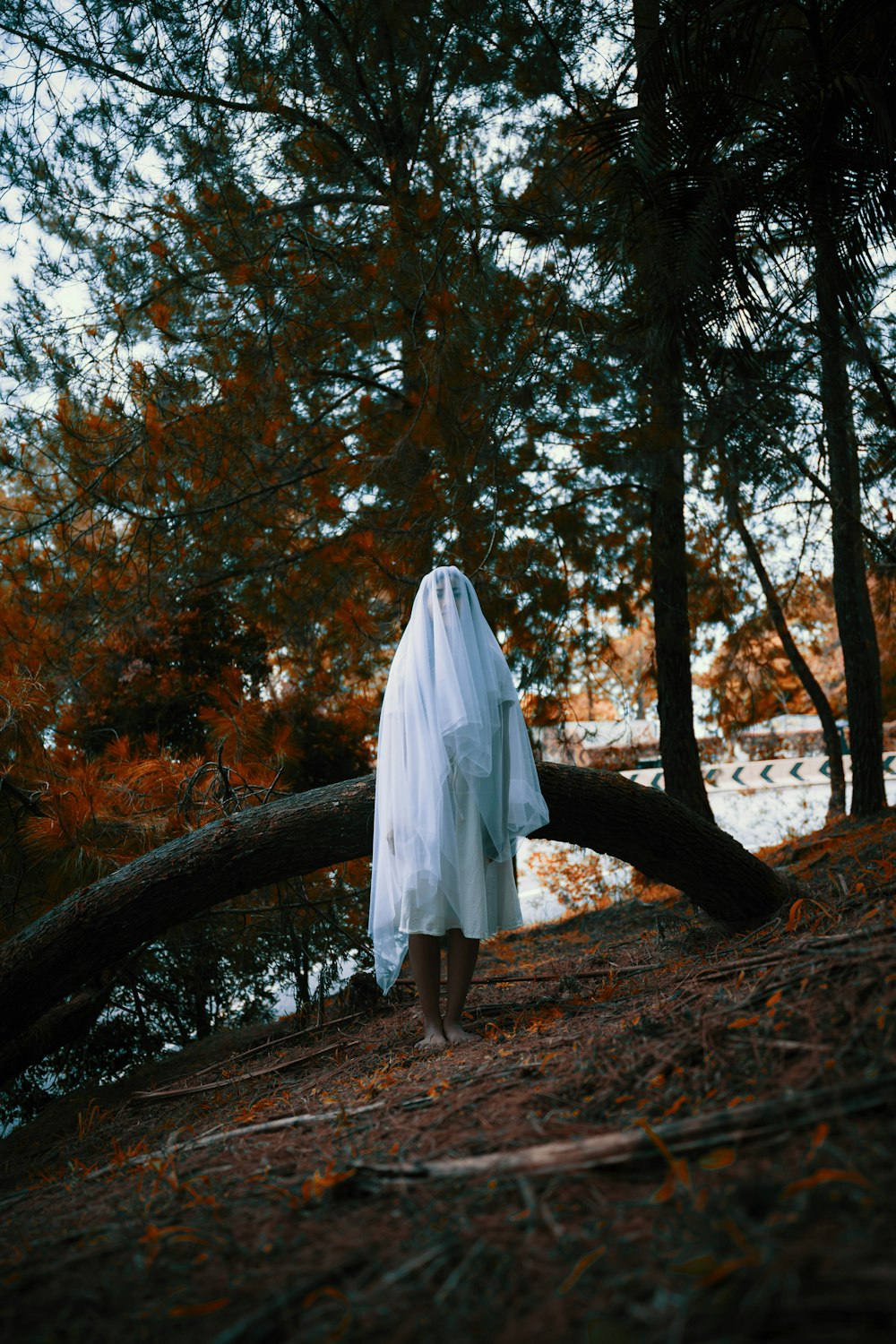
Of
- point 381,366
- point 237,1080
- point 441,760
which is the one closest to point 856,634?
point 381,366

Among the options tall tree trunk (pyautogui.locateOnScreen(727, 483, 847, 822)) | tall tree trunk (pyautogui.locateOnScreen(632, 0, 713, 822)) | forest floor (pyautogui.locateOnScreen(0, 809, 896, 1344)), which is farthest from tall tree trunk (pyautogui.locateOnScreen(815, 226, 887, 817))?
forest floor (pyautogui.locateOnScreen(0, 809, 896, 1344))

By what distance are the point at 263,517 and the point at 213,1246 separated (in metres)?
Result: 5.64

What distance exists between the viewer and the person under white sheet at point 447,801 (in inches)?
139

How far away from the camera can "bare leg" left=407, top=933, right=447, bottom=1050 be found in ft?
11.8

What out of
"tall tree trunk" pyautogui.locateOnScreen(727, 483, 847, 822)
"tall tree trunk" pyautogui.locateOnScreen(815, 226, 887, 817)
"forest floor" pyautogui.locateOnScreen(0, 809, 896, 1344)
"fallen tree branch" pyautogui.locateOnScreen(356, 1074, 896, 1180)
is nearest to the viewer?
"forest floor" pyautogui.locateOnScreen(0, 809, 896, 1344)

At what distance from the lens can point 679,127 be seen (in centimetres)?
420

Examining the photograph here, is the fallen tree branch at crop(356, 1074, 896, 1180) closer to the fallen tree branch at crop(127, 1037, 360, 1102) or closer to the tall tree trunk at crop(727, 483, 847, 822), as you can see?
the fallen tree branch at crop(127, 1037, 360, 1102)

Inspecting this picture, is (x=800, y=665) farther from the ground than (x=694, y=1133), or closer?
farther from the ground

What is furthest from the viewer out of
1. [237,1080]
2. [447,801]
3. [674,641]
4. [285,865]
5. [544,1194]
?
[674,641]

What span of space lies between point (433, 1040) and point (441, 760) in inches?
42.0

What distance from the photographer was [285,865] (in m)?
3.91

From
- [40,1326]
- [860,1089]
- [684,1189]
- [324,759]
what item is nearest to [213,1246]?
[40,1326]

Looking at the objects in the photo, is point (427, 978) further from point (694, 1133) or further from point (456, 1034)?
point (694, 1133)

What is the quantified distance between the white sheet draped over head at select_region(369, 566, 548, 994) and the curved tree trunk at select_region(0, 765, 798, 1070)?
0.34 m
